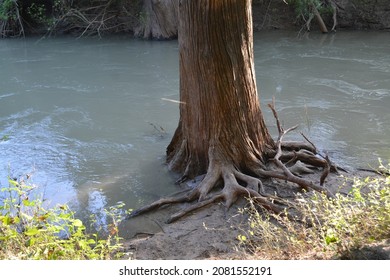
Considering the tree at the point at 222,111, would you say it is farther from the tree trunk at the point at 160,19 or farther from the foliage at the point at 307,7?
the tree trunk at the point at 160,19

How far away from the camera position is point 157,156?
6.93 meters

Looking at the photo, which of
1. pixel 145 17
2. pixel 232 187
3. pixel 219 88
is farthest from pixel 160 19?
pixel 232 187

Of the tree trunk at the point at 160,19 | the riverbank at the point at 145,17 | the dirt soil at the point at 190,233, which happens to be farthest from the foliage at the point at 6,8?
the dirt soil at the point at 190,233

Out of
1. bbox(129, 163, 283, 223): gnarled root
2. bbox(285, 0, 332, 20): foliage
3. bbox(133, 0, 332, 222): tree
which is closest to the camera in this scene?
bbox(129, 163, 283, 223): gnarled root

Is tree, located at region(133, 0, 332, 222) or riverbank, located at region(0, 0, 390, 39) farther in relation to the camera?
riverbank, located at region(0, 0, 390, 39)

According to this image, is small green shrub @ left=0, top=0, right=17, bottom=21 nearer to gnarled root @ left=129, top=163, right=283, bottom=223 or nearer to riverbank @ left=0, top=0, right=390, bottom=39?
riverbank @ left=0, top=0, right=390, bottom=39

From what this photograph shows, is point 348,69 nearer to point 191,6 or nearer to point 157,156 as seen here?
point 157,156

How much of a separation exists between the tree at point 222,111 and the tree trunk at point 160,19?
37.6 feet

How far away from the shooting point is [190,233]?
468cm

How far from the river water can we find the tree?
760 millimetres

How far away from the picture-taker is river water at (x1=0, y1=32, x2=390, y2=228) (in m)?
6.38

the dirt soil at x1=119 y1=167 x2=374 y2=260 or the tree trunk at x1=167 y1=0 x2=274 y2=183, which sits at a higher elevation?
the tree trunk at x1=167 y1=0 x2=274 y2=183

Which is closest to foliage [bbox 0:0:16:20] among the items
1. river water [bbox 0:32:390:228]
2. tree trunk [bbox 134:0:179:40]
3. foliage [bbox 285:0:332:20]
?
river water [bbox 0:32:390:228]
